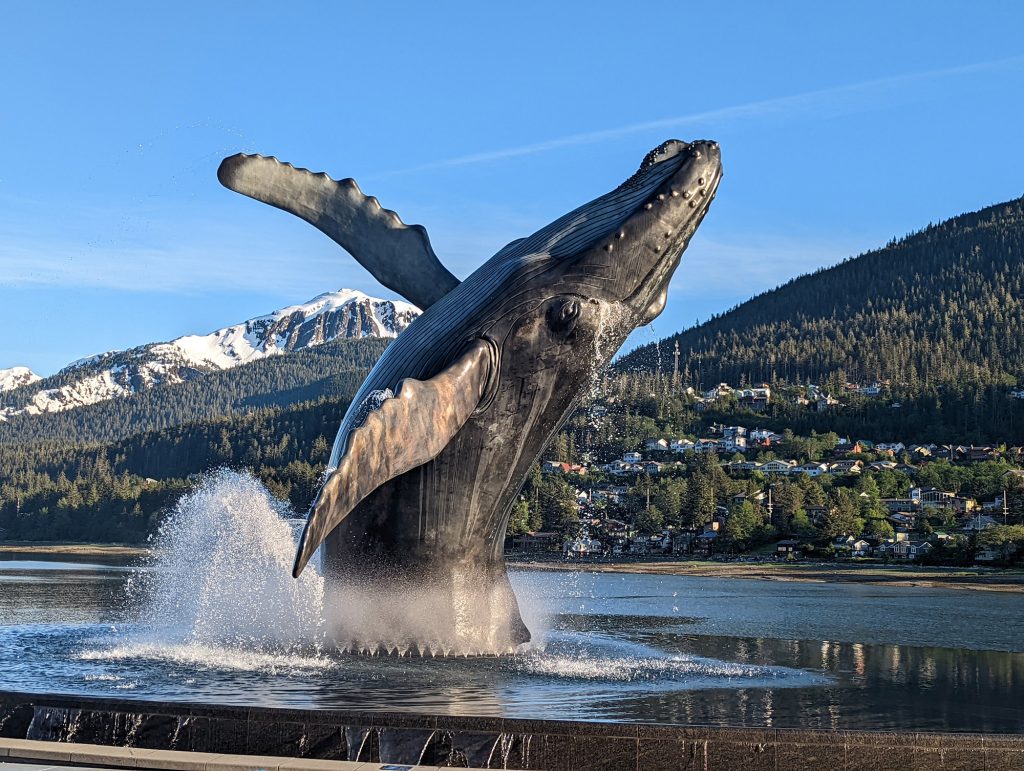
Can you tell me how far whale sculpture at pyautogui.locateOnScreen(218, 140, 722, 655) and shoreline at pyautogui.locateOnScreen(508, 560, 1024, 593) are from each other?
66621mm

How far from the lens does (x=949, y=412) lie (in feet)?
648

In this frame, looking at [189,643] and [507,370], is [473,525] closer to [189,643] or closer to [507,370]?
[507,370]

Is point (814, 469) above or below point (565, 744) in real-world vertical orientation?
above

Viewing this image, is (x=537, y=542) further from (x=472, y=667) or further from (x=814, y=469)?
(x=472, y=667)

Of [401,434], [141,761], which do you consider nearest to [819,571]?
[401,434]

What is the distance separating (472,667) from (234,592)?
4907 mm

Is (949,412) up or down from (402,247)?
up

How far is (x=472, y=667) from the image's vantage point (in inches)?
583

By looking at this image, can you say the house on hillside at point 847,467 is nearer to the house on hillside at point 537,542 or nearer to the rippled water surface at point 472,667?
the house on hillside at point 537,542

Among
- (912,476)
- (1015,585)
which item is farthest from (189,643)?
(912,476)

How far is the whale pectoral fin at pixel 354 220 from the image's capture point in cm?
1622

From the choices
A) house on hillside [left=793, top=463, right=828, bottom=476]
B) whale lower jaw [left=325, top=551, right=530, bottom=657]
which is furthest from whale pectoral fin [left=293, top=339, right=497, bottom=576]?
house on hillside [left=793, top=463, right=828, bottom=476]

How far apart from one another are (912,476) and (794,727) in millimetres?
157523

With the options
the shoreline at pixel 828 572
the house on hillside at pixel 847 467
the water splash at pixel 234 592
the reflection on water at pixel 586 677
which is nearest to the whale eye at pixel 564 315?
the reflection on water at pixel 586 677
